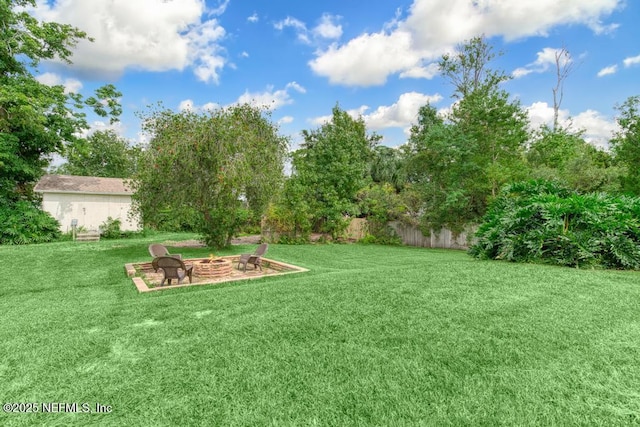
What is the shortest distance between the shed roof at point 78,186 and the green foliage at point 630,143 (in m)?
24.8

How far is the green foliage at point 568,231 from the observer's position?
20.8ft

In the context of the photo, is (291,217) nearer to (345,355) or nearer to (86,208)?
(86,208)

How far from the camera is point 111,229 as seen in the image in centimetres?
1866

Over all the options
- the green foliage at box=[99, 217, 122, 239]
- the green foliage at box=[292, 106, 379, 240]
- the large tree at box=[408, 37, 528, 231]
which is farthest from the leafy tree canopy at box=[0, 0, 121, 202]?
the large tree at box=[408, 37, 528, 231]

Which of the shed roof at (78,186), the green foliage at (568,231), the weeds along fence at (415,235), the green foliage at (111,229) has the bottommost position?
the green foliage at (111,229)

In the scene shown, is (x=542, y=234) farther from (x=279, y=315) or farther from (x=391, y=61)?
(x=391, y=61)

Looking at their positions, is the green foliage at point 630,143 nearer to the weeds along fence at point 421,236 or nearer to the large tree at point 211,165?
the weeds along fence at point 421,236

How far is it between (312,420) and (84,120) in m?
20.2

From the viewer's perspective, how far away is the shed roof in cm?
1831

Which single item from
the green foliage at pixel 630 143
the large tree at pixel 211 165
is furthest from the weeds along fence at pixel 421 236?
the large tree at pixel 211 165

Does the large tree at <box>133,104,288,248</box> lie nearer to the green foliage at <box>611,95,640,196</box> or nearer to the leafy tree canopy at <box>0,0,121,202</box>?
the leafy tree canopy at <box>0,0,121,202</box>

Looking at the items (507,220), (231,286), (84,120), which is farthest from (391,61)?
(84,120)

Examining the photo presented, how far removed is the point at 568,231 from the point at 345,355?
643 centimetres

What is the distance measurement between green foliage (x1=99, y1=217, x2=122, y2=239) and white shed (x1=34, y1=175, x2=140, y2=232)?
0.57 metres
